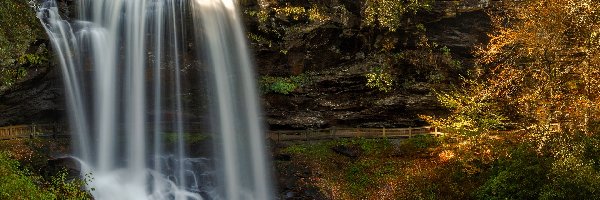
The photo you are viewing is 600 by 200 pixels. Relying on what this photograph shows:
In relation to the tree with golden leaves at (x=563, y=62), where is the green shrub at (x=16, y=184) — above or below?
below

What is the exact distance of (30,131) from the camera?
66.9 feet

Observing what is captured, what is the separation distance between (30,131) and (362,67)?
16.1m

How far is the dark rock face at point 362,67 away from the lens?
25.0m

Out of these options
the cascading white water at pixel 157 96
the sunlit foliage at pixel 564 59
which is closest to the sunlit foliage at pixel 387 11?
the cascading white water at pixel 157 96

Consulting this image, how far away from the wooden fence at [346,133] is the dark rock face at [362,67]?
46cm

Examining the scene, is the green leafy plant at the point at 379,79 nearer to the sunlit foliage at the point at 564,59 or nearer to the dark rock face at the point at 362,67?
the dark rock face at the point at 362,67

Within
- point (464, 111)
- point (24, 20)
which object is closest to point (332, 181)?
point (464, 111)

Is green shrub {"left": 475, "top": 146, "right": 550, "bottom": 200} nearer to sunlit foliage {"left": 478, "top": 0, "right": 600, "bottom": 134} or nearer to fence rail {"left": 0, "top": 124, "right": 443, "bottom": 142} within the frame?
sunlit foliage {"left": 478, "top": 0, "right": 600, "bottom": 134}

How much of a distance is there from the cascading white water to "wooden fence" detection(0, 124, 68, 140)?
1.28 m

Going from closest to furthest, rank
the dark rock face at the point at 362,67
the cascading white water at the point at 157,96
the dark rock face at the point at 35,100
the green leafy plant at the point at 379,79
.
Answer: the dark rock face at the point at 35,100 → the cascading white water at the point at 157,96 → the dark rock face at the point at 362,67 → the green leafy plant at the point at 379,79

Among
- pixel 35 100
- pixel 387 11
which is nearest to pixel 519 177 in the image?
pixel 387 11

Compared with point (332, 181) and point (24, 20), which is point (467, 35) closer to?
point (332, 181)

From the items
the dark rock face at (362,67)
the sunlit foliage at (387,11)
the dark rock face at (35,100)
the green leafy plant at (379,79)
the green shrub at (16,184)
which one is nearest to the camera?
the green shrub at (16,184)

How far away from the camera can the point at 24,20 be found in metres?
17.5
